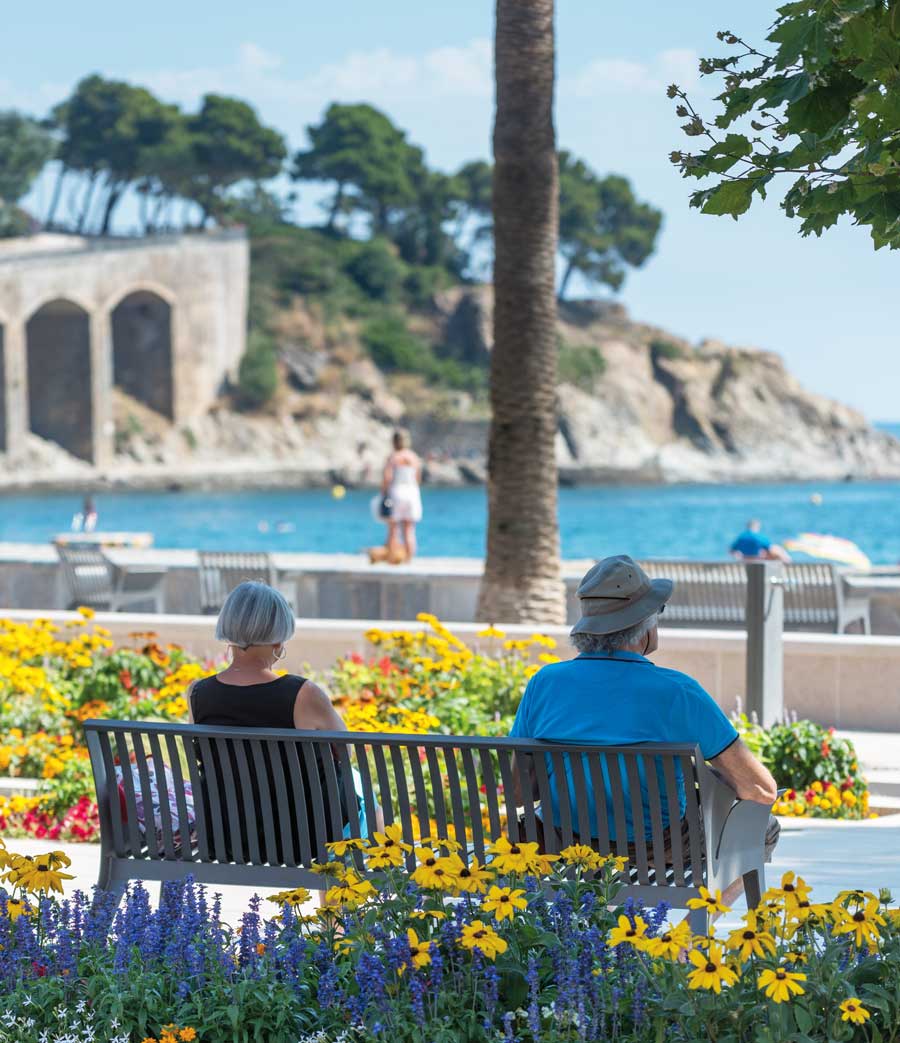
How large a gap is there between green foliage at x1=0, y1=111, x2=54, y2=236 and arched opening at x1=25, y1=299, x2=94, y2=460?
1471cm

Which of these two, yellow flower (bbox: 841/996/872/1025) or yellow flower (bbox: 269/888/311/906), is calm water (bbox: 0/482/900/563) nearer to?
yellow flower (bbox: 269/888/311/906)

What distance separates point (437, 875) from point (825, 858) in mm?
2571

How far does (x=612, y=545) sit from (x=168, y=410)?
33.7m

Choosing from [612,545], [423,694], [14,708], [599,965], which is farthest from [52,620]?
[612,545]

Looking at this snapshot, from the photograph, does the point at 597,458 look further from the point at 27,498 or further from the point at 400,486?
the point at 400,486

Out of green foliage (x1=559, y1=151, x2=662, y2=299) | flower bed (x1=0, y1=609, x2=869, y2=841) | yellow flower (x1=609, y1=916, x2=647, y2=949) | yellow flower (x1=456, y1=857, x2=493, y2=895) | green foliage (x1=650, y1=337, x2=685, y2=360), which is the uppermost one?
green foliage (x1=559, y1=151, x2=662, y2=299)

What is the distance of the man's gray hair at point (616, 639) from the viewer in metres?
3.65

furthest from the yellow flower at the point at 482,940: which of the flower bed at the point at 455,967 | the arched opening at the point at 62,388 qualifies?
the arched opening at the point at 62,388

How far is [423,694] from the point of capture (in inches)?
265

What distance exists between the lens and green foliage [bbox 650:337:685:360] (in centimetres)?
11200

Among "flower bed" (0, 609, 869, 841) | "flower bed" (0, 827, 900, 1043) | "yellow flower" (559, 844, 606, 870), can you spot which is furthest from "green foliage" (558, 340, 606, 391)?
"flower bed" (0, 827, 900, 1043)

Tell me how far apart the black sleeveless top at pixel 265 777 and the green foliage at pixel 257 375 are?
86.1 m

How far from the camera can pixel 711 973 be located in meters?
2.49

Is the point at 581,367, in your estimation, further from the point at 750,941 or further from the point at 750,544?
the point at 750,941
